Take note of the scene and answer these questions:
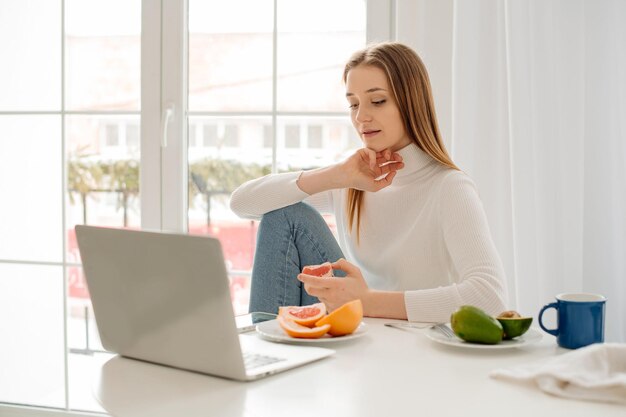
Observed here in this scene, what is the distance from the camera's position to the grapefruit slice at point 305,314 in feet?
4.66

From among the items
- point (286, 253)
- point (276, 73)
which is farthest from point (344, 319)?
point (276, 73)

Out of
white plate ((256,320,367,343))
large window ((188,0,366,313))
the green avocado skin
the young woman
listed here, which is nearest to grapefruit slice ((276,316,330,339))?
white plate ((256,320,367,343))

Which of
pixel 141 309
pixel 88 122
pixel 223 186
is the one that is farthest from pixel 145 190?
pixel 88 122

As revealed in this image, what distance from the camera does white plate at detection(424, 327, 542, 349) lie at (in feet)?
4.41

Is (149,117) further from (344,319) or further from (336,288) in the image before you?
(344,319)

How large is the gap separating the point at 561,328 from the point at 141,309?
703mm

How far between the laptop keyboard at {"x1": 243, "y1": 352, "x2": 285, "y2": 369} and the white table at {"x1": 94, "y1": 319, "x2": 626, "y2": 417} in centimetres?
4

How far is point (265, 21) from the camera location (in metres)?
3.02

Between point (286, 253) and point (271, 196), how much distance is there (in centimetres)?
20

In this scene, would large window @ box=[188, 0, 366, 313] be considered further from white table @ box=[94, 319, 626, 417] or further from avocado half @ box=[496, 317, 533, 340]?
white table @ box=[94, 319, 626, 417]

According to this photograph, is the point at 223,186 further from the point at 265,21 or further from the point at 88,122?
the point at 88,122

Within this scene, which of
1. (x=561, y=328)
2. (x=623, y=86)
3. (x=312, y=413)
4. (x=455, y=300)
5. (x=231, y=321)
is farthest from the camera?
(x=623, y=86)

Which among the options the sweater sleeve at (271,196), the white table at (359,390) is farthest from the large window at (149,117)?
the white table at (359,390)

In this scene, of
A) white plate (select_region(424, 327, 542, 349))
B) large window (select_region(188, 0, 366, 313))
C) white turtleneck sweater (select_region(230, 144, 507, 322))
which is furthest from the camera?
large window (select_region(188, 0, 366, 313))
